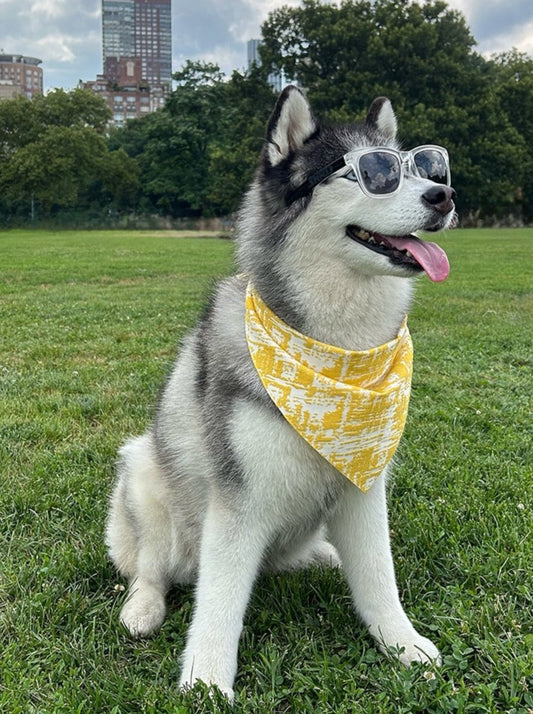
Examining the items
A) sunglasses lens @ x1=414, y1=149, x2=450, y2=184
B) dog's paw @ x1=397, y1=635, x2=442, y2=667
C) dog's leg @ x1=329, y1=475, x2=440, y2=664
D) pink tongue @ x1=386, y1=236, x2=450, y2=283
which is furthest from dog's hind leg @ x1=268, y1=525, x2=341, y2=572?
sunglasses lens @ x1=414, y1=149, x2=450, y2=184

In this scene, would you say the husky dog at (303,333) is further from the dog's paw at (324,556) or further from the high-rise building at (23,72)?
the high-rise building at (23,72)

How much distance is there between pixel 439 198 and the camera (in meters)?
2.05

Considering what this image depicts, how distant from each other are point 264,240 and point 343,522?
1.15 meters

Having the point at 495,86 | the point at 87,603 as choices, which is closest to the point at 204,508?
the point at 87,603

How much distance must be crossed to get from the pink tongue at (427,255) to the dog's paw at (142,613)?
1.68m

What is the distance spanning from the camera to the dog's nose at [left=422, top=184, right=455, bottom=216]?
2.05m

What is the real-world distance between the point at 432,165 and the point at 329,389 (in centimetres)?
93

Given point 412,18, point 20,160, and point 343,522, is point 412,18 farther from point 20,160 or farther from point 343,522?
point 343,522

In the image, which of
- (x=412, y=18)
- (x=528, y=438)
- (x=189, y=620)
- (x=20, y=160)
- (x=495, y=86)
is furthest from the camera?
(x=20, y=160)

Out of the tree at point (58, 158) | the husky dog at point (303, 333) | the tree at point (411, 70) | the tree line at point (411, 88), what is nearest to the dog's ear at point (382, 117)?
the husky dog at point (303, 333)

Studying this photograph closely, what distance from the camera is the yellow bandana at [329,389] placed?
215 centimetres

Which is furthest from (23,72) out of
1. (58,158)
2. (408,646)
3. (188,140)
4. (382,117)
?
(408,646)

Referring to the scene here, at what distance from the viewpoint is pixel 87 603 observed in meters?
2.52

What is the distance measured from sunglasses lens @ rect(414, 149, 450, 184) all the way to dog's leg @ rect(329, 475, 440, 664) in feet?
3.84
